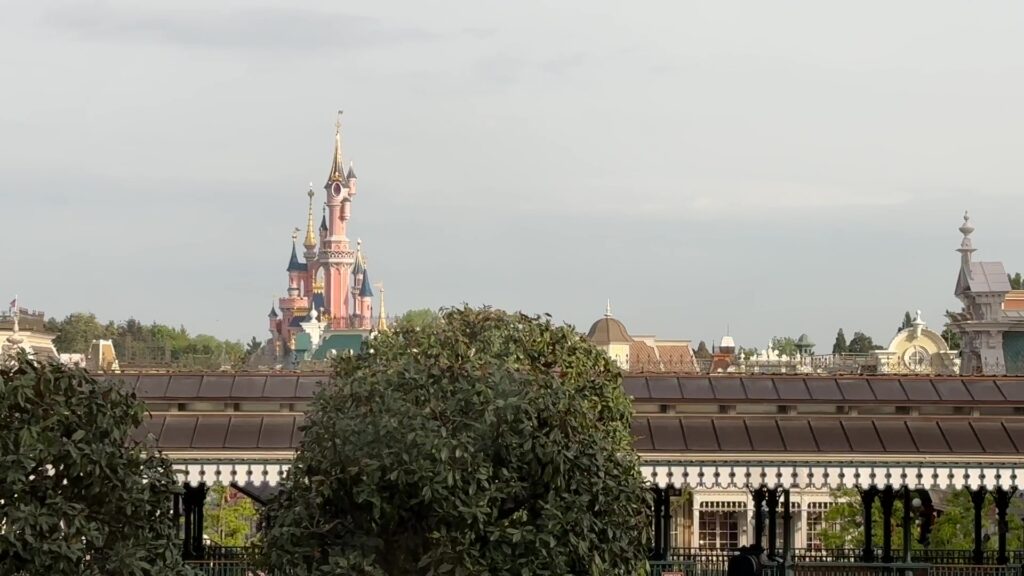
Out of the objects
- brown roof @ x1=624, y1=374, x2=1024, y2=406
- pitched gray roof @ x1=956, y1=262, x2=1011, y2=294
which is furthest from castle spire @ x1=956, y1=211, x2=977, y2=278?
brown roof @ x1=624, y1=374, x2=1024, y2=406

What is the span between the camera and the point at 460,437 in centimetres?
2400

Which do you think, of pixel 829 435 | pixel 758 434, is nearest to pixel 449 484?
pixel 758 434

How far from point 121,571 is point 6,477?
1.59 m

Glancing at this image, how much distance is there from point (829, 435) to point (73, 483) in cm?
1467

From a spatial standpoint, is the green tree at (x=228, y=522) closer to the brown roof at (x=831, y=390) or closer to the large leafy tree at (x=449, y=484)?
the brown roof at (x=831, y=390)

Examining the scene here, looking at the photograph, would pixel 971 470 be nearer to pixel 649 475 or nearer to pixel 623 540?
pixel 649 475

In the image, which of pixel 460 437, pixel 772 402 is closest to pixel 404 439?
pixel 460 437

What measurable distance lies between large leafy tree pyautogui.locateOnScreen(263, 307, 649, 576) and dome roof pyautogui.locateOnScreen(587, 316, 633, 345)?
352ft

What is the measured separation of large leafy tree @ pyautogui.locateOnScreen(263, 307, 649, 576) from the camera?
78.5 ft

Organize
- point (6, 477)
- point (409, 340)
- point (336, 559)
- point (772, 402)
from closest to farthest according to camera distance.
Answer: point (6, 477) < point (336, 559) < point (409, 340) < point (772, 402)

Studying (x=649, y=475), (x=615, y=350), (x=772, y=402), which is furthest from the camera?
(x=615, y=350)

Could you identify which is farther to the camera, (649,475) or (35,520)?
(649,475)

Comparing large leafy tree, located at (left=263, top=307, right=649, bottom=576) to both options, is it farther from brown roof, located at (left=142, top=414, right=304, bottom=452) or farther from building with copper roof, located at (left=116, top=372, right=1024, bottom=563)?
brown roof, located at (left=142, top=414, right=304, bottom=452)

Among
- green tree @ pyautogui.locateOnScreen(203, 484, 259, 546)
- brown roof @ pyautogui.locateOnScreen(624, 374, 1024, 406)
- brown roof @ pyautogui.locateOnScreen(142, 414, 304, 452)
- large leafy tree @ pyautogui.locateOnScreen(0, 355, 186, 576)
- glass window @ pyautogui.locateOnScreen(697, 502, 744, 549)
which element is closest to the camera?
large leafy tree @ pyautogui.locateOnScreen(0, 355, 186, 576)
